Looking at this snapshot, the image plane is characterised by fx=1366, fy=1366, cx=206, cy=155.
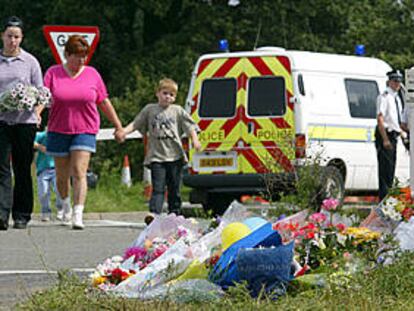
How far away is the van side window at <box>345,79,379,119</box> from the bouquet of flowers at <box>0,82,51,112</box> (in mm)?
5998

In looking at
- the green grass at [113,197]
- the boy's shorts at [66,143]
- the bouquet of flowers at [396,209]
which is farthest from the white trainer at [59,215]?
the bouquet of flowers at [396,209]

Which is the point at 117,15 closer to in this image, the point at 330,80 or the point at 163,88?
the point at 330,80

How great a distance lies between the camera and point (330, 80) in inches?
682

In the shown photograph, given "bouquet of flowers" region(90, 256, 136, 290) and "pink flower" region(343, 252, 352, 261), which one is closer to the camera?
"pink flower" region(343, 252, 352, 261)

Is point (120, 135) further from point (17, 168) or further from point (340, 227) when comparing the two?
point (340, 227)

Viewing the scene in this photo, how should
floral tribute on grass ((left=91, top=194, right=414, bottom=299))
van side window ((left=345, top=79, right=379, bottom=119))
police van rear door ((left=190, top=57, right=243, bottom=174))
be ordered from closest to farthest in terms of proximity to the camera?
floral tribute on grass ((left=91, top=194, right=414, bottom=299)), police van rear door ((left=190, top=57, right=243, bottom=174)), van side window ((left=345, top=79, right=379, bottom=119))

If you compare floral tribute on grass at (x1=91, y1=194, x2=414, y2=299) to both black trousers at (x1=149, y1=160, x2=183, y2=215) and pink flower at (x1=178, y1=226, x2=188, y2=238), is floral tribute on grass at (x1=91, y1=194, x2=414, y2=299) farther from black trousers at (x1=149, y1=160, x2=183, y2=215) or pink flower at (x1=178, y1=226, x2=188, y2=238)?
black trousers at (x1=149, y1=160, x2=183, y2=215)

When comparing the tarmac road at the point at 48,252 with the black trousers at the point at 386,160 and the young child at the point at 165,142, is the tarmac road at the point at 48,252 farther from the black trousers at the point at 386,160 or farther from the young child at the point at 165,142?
the black trousers at the point at 386,160

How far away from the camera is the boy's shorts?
12984 mm

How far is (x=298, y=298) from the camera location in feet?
20.5

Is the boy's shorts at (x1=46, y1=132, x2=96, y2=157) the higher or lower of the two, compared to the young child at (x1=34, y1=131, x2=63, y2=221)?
higher

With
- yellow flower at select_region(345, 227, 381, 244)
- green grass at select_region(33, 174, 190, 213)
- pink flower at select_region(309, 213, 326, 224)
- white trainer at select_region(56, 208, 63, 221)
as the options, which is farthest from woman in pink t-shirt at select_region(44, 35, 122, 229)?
yellow flower at select_region(345, 227, 381, 244)

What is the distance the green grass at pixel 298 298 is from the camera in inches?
237

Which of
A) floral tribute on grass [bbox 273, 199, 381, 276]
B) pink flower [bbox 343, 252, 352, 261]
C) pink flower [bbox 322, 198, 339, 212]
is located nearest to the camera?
pink flower [bbox 343, 252, 352, 261]
